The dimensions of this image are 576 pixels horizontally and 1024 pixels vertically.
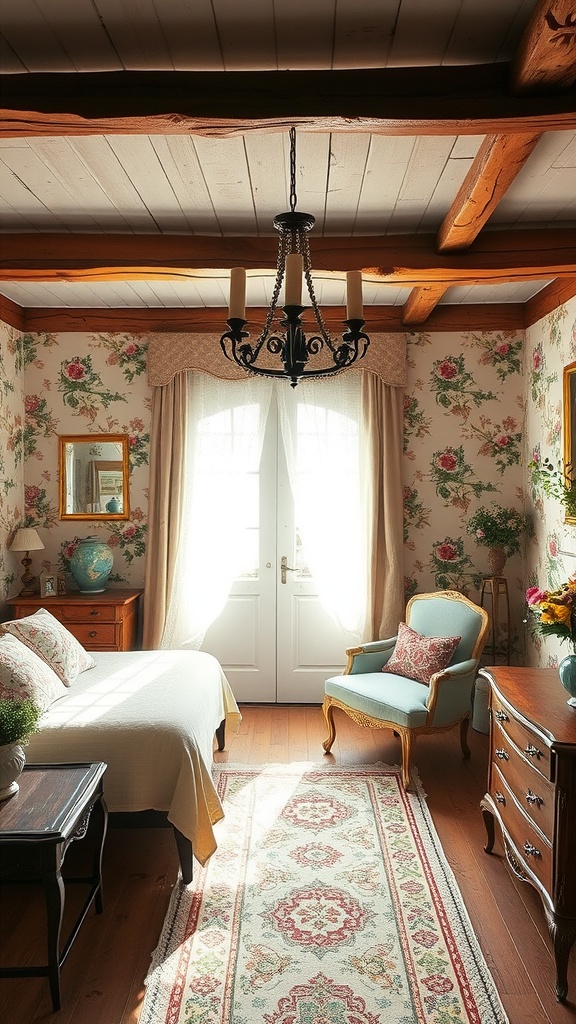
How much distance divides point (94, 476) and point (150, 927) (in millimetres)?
3280

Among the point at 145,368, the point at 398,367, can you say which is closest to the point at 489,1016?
the point at 398,367

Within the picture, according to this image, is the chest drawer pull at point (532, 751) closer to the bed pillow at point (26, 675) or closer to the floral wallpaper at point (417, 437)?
the bed pillow at point (26, 675)

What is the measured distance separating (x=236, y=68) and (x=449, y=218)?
1391mm

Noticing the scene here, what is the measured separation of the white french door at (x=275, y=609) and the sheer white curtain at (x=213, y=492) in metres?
0.11

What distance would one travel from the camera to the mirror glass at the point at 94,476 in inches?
208

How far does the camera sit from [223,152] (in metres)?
2.71

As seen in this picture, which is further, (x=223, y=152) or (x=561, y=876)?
(x=223, y=152)

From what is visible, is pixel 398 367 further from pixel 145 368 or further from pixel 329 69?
pixel 329 69

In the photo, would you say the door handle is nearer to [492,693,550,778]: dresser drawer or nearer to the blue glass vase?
[492,693,550,778]: dresser drawer

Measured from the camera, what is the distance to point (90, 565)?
4.98 metres

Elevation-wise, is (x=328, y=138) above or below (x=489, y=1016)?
above

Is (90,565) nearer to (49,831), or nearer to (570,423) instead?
(49,831)

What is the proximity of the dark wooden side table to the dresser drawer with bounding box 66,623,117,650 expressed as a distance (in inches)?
82.2

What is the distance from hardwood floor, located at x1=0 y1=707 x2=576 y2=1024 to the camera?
7.52ft
